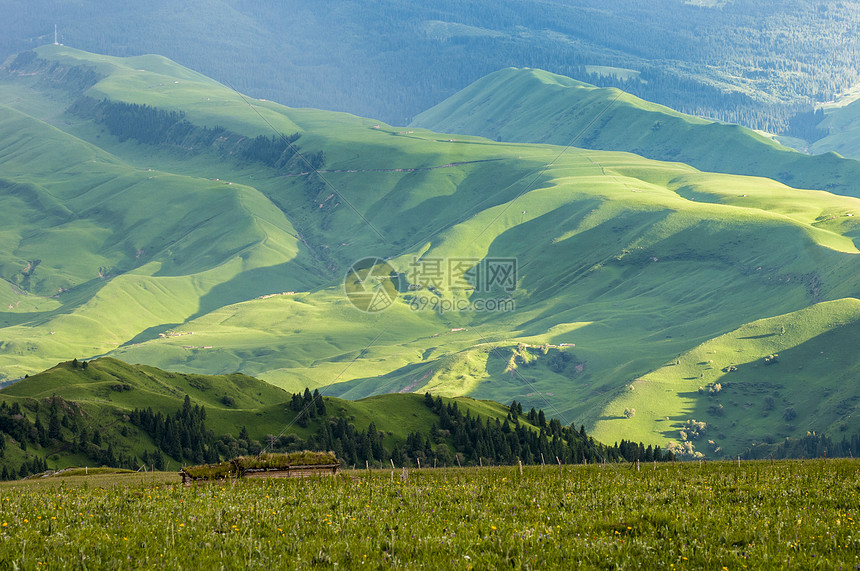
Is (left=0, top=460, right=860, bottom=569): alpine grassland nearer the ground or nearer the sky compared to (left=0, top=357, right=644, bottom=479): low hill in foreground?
nearer the sky

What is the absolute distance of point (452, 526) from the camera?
2633cm

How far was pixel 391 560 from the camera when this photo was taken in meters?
22.5

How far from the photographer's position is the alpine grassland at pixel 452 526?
73.0 feet

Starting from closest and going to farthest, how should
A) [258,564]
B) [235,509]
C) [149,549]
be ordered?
1. [258,564]
2. [149,549]
3. [235,509]

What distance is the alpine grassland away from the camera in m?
22.2

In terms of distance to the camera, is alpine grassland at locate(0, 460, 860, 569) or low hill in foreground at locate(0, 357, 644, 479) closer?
alpine grassland at locate(0, 460, 860, 569)

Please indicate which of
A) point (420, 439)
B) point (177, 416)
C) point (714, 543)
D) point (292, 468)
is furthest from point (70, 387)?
point (714, 543)

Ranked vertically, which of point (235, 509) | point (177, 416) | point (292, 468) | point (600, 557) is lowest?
point (177, 416)

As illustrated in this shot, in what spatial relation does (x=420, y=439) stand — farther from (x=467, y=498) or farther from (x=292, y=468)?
(x=467, y=498)

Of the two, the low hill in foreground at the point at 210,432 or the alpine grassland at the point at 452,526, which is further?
the low hill in foreground at the point at 210,432

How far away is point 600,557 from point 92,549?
1418 cm

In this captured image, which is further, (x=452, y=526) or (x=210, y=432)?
(x=210, y=432)

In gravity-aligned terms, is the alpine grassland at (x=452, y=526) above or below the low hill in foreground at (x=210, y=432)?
above

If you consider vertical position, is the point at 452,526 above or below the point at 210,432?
above
